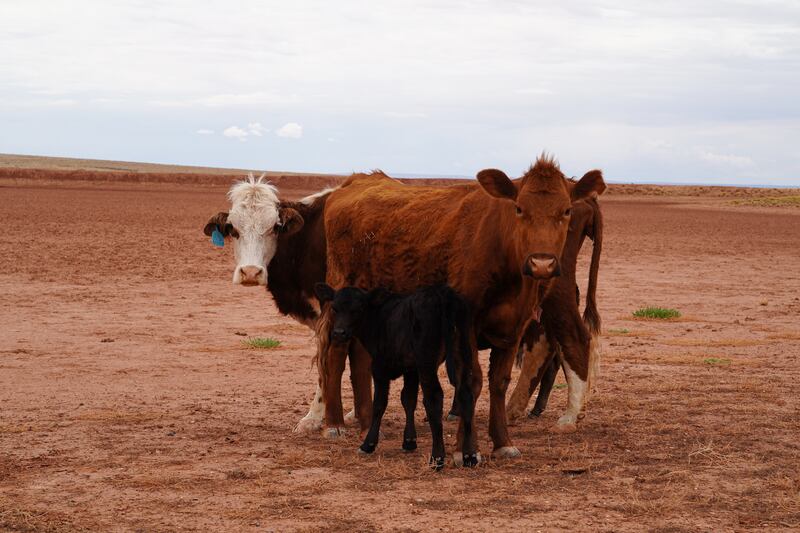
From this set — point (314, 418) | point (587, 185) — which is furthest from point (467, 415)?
point (314, 418)

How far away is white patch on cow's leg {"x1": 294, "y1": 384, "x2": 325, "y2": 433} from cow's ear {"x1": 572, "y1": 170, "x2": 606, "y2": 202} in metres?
2.97

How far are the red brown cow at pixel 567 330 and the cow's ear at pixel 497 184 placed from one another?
3.14 feet

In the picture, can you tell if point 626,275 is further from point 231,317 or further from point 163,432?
point 163,432

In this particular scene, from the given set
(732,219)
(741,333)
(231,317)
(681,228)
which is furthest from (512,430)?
(732,219)

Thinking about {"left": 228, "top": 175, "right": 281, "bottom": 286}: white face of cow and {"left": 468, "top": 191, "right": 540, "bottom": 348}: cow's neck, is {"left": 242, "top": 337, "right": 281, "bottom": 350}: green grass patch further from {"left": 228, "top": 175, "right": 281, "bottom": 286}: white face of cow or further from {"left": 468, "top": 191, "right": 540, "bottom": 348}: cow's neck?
{"left": 468, "top": 191, "right": 540, "bottom": 348}: cow's neck

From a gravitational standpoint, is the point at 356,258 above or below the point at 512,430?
above

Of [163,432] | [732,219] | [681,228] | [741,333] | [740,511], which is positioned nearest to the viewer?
[740,511]

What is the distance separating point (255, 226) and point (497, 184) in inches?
103

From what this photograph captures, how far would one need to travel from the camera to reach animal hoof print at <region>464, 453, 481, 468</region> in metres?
7.36

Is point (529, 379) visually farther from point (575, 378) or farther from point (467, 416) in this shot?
point (467, 416)

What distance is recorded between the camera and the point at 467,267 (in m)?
7.61

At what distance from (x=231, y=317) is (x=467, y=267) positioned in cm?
890

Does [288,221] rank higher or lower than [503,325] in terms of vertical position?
higher

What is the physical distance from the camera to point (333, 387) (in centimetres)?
876
